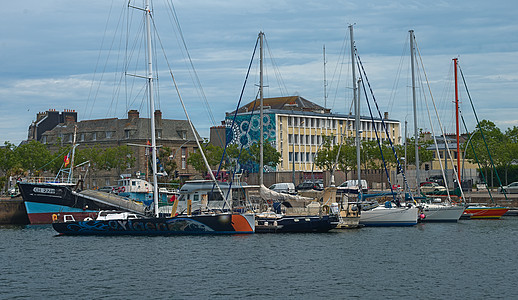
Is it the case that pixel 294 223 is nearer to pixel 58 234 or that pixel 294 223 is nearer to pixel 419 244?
pixel 419 244

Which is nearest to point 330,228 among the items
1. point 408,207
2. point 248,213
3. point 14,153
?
point 248,213

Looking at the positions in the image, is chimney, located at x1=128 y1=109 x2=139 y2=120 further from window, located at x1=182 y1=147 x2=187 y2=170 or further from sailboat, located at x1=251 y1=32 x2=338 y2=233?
sailboat, located at x1=251 y1=32 x2=338 y2=233

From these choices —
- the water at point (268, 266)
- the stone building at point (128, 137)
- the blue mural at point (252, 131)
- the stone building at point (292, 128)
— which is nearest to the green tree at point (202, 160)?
the stone building at point (128, 137)

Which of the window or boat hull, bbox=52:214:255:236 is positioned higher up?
the window

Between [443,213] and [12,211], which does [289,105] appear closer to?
[12,211]

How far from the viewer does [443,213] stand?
2653 inches

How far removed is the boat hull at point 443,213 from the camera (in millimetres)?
67250

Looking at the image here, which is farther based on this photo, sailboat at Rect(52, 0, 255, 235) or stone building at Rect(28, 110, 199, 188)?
stone building at Rect(28, 110, 199, 188)

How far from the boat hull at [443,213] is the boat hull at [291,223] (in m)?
15.7

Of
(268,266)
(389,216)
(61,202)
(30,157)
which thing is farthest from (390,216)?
(30,157)

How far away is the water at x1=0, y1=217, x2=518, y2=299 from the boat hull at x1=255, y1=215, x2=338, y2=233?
0.66m

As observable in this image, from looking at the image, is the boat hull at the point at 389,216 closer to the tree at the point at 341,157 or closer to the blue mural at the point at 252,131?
the tree at the point at 341,157

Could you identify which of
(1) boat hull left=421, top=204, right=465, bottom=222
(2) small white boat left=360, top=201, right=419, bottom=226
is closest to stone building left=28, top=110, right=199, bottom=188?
(1) boat hull left=421, top=204, right=465, bottom=222

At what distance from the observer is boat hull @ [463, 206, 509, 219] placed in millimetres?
71625
